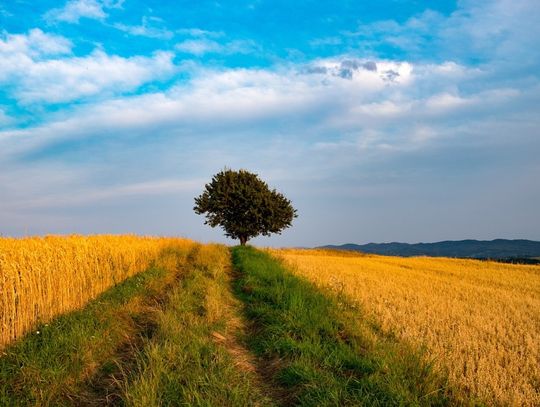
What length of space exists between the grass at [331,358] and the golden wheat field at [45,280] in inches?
186

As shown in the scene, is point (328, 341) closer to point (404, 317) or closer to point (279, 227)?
point (404, 317)

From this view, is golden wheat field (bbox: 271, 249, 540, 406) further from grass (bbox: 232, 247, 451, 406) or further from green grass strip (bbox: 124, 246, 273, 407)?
green grass strip (bbox: 124, 246, 273, 407)

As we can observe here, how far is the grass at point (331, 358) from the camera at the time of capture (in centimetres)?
540

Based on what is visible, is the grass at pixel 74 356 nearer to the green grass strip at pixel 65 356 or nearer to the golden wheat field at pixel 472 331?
the green grass strip at pixel 65 356

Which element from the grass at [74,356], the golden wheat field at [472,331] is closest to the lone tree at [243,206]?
the golden wheat field at [472,331]

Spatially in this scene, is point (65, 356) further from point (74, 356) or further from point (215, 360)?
point (215, 360)

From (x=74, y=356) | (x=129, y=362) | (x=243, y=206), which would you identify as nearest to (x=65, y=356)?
(x=74, y=356)

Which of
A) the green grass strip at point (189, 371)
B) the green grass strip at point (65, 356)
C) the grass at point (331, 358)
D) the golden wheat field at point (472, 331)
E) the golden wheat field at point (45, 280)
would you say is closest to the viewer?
the green grass strip at point (189, 371)

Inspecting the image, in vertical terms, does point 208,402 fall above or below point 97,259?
below

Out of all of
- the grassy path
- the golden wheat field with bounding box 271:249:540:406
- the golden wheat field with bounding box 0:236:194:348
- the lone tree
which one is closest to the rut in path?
the grassy path

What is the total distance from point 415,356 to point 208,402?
11.1 ft

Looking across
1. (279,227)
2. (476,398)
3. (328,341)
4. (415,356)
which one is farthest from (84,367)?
(279,227)

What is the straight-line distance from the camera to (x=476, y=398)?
5.55 m

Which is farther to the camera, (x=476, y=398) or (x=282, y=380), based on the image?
(x=282, y=380)
